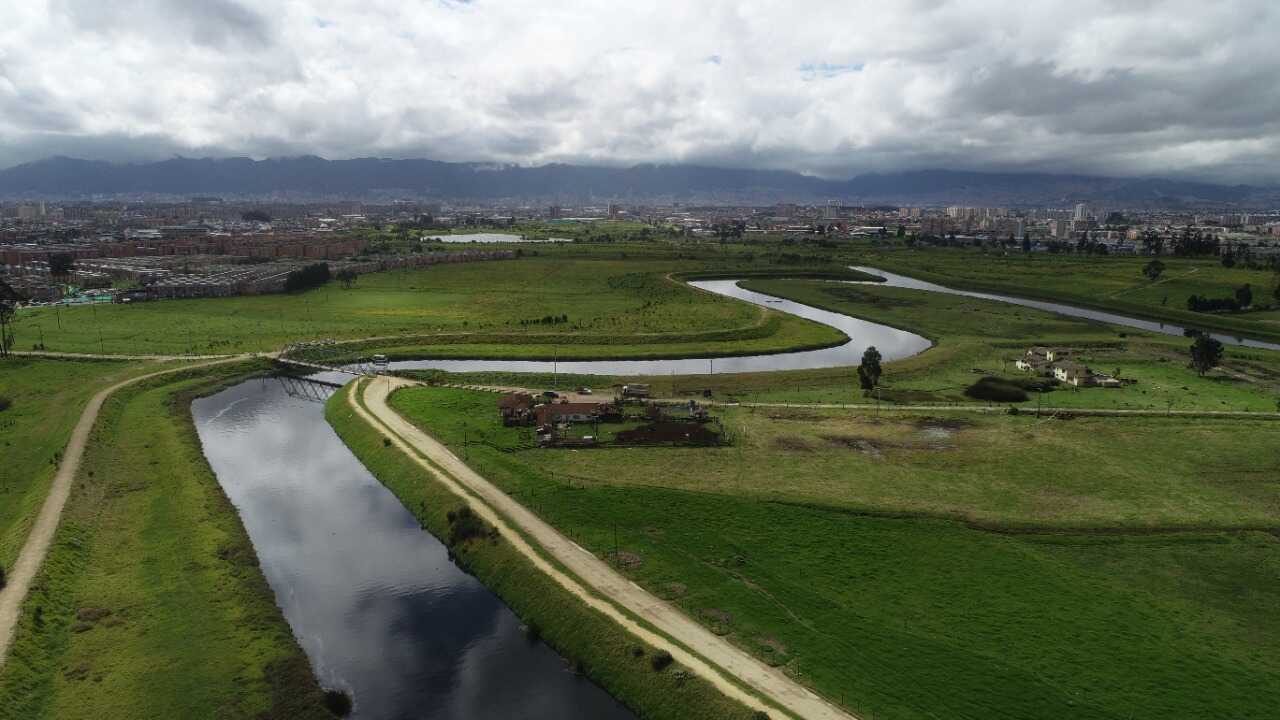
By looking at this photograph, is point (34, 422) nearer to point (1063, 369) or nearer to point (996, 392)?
point (996, 392)

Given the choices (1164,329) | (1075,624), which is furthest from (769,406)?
(1164,329)

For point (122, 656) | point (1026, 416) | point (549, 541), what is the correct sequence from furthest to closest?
point (1026, 416) → point (549, 541) → point (122, 656)

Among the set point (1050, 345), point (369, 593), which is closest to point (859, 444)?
point (369, 593)

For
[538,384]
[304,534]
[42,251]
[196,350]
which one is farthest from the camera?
[42,251]

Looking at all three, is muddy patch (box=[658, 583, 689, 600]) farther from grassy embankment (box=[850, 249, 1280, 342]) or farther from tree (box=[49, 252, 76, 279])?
tree (box=[49, 252, 76, 279])

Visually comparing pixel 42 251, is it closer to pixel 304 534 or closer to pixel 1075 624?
pixel 304 534

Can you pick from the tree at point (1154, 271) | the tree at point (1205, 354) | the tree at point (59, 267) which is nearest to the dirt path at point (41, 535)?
the tree at point (1205, 354)

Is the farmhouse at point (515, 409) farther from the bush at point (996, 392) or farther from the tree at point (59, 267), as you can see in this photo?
the tree at point (59, 267)
